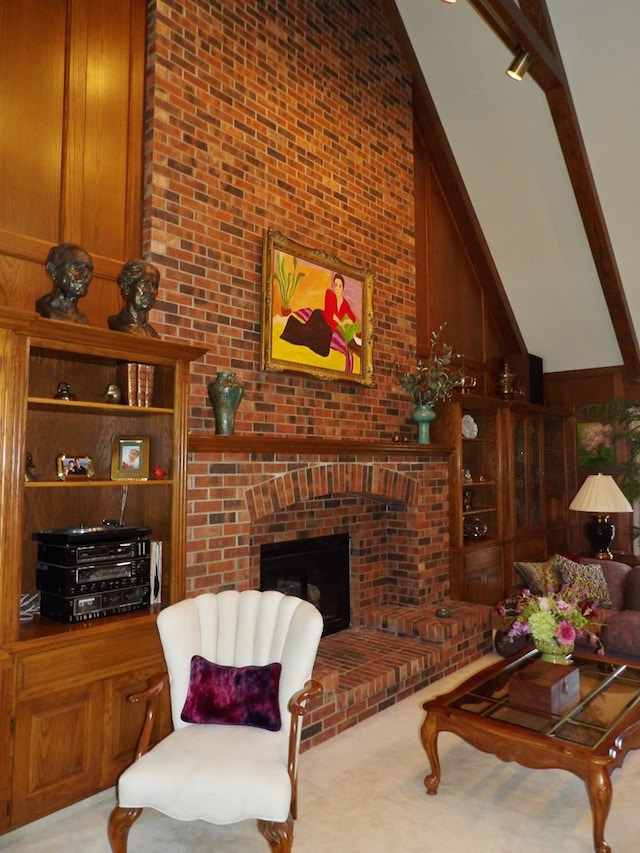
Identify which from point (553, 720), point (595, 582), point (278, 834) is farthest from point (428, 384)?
point (278, 834)

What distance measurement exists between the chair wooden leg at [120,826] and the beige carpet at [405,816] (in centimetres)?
25

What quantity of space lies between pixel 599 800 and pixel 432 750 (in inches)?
30.0

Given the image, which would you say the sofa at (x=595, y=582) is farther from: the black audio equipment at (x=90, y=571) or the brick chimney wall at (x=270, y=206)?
the black audio equipment at (x=90, y=571)

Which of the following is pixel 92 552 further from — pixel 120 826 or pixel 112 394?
pixel 120 826

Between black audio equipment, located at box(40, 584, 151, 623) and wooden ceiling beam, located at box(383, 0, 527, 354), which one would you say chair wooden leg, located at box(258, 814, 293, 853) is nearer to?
black audio equipment, located at box(40, 584, 151, 623)

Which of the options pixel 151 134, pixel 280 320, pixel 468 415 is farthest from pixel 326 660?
pixel 151 134

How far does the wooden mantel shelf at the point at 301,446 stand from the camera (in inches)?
132

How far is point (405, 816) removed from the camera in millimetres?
2688

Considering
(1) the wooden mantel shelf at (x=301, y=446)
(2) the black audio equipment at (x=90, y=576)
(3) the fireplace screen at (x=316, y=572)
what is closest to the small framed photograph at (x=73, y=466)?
(2) the black audio equipment at (x=90, y=576)

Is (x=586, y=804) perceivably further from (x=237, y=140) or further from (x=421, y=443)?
(x=237, y=140)

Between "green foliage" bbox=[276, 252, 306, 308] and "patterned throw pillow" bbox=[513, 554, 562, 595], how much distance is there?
261 cm

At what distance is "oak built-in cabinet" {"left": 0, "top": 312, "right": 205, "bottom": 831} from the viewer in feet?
8.08

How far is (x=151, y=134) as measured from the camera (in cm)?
342

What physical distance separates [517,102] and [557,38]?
665mm
